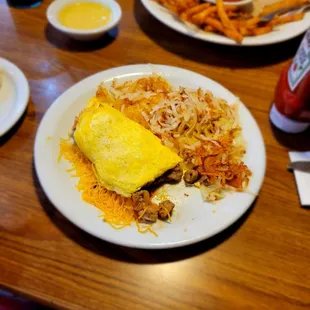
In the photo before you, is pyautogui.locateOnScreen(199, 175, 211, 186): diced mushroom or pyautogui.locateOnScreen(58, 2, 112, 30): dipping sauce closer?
pyautogui.locateOnScreen(199, 175, 211, 186): diced mushroom

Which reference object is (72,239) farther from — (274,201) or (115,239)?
(274,201)

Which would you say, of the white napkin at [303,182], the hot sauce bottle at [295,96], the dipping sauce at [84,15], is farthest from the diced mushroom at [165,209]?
the dipping sauce at [84,15]

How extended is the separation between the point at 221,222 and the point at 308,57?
55 cm

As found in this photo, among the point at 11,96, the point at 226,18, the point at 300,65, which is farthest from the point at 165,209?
the point at 226,18

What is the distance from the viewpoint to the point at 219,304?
90 centimetres

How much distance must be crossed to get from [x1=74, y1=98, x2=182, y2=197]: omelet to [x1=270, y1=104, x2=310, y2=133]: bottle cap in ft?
1.43

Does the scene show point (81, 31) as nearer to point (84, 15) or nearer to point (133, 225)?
point (84, 15)

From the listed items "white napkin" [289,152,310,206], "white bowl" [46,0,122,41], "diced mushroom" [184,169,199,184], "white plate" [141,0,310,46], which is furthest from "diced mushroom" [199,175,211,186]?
"white bowl" [46,0,122,41]

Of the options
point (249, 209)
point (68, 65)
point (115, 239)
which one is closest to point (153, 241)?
point (115, 239)

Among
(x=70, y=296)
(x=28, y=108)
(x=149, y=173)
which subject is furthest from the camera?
(x=28, y=108)

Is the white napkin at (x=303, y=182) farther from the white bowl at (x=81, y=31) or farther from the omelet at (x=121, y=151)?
the white bowl at (x=81, y=31)

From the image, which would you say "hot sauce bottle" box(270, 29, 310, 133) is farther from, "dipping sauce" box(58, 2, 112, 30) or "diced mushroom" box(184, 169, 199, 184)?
"dipping sauce" box(58, 2, 112, 30)

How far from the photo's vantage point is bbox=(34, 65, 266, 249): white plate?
3.00 ft

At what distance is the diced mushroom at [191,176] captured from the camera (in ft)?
3.43
